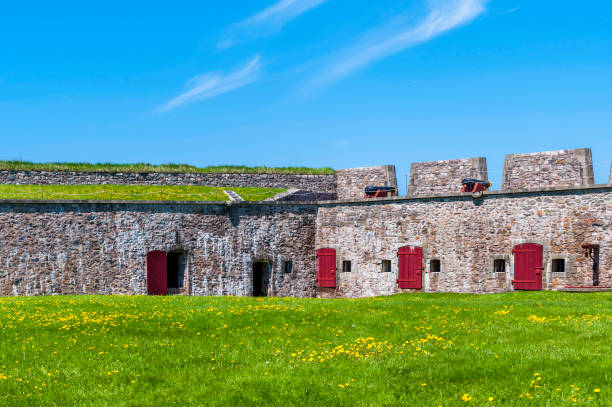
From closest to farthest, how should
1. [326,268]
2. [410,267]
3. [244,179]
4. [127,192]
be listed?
[410,267]
[326,268]
[127,192]
[244,179]

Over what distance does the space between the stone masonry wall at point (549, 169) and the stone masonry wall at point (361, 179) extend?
6230mm

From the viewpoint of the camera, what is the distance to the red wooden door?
91.8 feet

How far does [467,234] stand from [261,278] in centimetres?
1016

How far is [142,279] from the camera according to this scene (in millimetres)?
27969

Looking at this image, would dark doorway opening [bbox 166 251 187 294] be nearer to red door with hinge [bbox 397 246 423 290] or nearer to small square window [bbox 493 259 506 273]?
red door with hinge [bbox 397 246 423 290]

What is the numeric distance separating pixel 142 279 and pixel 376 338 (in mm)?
17382

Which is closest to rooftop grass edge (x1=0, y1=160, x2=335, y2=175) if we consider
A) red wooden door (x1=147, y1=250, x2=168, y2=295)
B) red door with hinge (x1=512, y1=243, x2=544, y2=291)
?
red wooden door (x1=147, y1=250, x2=168, y2=295)

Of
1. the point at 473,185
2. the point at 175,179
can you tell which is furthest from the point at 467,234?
the point at 175,179

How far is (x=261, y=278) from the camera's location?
3008 centimetres

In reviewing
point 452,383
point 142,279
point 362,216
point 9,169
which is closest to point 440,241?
point 362,216

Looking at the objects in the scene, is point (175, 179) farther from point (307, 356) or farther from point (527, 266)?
point (307, 356)

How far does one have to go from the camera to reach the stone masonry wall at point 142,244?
88.6ft

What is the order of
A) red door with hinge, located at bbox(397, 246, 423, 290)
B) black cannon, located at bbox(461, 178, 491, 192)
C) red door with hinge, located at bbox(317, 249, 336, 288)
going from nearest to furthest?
1. black cannon, located at bbox(461, 178, 491, 192)
2. red door with hinge, located at bbox(397, 246, 423, 290)
3. red door with hinge, located at bbox(317, 249, 336, 288)

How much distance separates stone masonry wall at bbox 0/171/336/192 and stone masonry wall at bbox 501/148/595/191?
40.7ft
